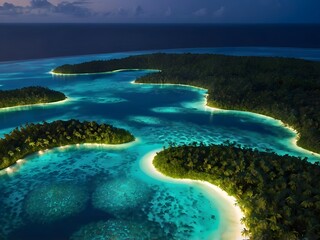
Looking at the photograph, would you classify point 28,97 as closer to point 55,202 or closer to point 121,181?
point 121,181

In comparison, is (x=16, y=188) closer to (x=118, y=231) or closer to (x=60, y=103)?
(x=118, y=231)

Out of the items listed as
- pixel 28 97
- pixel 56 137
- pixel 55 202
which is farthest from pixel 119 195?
pixel 28 97

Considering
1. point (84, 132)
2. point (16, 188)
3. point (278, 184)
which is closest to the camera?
point (278, 184)

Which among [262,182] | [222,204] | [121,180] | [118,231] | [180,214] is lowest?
[121,180]

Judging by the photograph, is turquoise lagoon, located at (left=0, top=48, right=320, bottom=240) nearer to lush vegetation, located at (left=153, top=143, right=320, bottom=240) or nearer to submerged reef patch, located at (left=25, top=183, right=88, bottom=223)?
submerged reef patch, located at (left=25, top=183, right=88, bottom=223)

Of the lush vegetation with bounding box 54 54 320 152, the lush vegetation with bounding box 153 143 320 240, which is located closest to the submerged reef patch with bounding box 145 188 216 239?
the lush vegetation with bounding box 153 143 320 240

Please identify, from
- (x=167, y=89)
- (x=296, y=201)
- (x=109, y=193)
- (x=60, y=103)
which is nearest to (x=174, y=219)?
(x=109, y=193)
